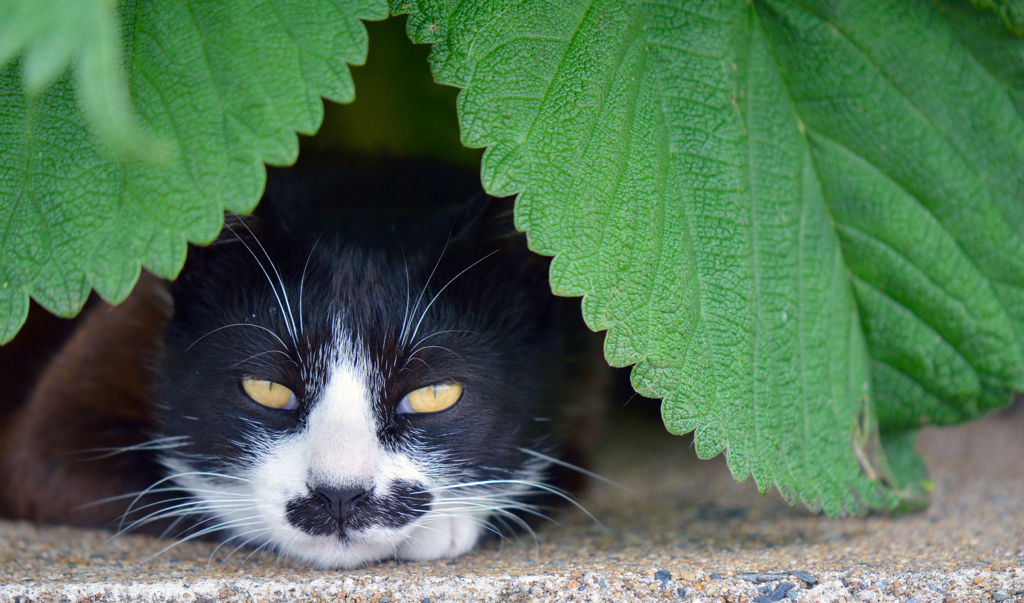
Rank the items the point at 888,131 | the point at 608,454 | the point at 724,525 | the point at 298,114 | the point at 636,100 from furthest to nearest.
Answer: the point at 608,454, the point at 724,525, the point at 888,131, the point at 636,100, the point at 298,114

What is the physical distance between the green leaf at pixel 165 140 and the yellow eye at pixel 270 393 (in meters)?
0.31

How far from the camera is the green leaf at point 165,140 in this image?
3.03 feet

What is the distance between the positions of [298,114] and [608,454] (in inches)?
49.1

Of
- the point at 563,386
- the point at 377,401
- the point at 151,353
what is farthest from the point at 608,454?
the point at 151,353

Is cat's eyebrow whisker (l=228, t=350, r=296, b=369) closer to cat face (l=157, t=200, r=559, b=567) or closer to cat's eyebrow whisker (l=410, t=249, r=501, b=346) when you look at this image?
cat face (l=157, t=200, r=559, b=567)

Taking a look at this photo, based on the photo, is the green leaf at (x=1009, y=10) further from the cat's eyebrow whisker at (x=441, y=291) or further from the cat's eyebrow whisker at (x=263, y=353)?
the cat's eyebrow whisker at (x=263, y=353)

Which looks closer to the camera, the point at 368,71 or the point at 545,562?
the point at 545,562

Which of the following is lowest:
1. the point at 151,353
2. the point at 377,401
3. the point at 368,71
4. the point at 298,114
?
the point at 377,401

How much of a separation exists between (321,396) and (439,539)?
0.30 metres

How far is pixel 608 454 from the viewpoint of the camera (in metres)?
1.92

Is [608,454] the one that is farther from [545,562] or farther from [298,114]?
[298,114]

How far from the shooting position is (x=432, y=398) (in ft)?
4.03

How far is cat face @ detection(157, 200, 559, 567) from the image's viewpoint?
1.14m

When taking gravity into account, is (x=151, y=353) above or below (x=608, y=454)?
above
